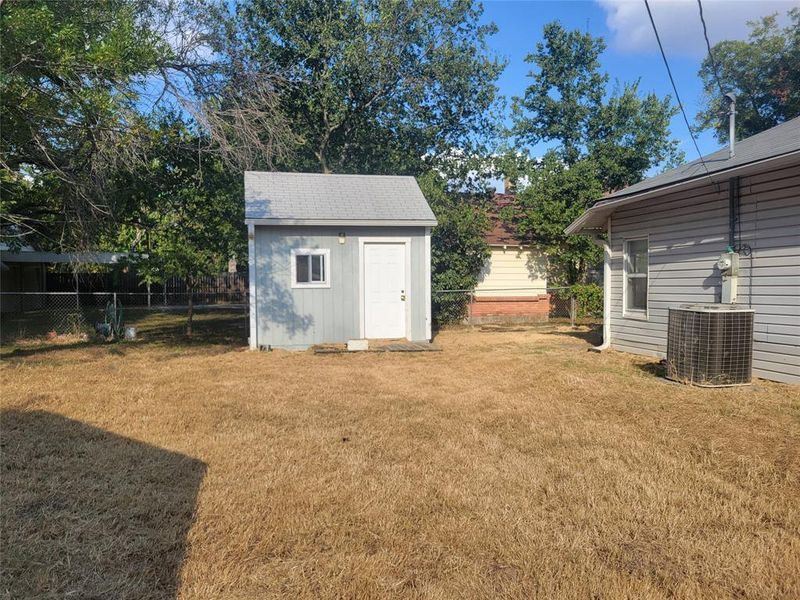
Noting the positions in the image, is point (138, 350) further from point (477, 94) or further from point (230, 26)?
point (477, 94)

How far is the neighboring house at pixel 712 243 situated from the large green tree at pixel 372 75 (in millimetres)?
Result: 11093

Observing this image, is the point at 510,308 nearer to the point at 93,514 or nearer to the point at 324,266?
the point at 324,266

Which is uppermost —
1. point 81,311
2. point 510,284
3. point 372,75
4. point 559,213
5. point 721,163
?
point 372,75

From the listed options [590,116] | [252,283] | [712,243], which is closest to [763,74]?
[590,116]

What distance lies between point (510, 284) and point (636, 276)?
7736 millimetres

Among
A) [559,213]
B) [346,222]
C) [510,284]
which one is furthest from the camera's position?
[510,284]

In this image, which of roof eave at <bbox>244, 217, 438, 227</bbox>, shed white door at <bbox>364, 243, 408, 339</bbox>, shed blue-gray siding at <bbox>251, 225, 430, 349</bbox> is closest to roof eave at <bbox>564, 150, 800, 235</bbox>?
roof eave at <bbox>244, 217, 438, 227</bbox>

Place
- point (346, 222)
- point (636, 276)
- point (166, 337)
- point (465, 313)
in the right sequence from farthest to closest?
point (465, 313) → point (166, 337) → point (346, 222) → point (636, 276)

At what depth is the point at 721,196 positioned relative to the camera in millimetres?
8094

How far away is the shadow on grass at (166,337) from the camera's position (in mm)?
11011

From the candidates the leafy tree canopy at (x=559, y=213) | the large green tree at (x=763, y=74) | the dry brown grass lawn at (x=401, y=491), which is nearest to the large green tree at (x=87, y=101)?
the dry brown grass lawn at (x=401, y=491)

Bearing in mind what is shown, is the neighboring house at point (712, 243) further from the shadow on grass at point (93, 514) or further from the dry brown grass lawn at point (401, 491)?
the shadow on grass at point (93, 514)

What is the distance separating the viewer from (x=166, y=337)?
13484mm

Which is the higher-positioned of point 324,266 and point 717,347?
point 324,266
